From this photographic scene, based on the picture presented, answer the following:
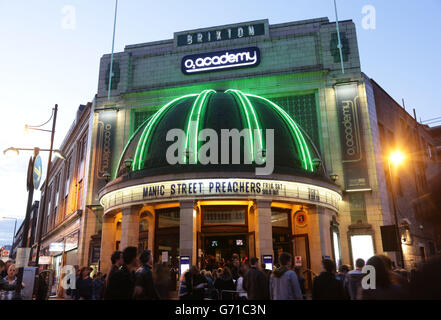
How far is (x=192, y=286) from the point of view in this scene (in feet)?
33.3

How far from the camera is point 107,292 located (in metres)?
6.50

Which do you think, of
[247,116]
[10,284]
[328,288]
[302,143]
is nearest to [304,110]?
[302,143]

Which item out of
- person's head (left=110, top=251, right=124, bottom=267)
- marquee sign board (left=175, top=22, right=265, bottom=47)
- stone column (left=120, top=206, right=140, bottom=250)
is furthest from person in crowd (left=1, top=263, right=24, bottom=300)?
marquee sign board (left=175, top=22, right=265, bottom=47)

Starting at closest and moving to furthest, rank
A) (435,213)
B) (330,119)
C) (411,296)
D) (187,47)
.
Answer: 1. (411,296)
2. (435,213)
3. (330,119)
4. (187,47)

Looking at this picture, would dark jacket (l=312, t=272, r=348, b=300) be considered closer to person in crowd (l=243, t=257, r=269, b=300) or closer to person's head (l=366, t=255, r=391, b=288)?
person in crowd (l=243, t=257, r=269, b=300)

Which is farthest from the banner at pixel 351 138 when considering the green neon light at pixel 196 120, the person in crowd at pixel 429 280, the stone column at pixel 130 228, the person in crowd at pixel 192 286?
the person in crowd at pixel 429 280

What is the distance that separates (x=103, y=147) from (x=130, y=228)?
1114cm

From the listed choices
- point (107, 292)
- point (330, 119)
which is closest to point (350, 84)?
point (330, 119)

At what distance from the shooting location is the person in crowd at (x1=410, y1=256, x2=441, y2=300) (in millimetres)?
3787

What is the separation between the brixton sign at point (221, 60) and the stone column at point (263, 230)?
47.7 ft

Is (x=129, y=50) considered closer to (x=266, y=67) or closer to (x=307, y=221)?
(x=266, y=67)

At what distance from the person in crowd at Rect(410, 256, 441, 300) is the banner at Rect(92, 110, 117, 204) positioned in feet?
90.8

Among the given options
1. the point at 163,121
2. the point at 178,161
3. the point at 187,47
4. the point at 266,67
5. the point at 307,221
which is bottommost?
the point at 307,221
